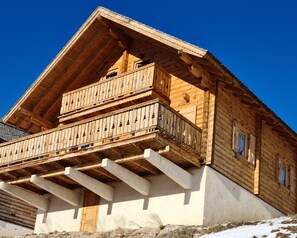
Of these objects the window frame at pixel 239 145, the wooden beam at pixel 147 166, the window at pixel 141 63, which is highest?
the window at pixel 141 63

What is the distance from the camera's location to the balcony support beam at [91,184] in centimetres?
2156

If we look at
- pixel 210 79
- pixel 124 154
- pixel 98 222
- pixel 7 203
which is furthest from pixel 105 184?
pixel 7 203

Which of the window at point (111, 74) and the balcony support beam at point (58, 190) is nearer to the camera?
the balcony support beam at point (58, 190)

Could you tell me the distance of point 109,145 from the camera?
19.8 metres

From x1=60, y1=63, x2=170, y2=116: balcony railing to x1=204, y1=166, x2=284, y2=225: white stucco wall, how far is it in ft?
13.0

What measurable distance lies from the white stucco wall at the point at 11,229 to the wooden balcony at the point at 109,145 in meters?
8.08

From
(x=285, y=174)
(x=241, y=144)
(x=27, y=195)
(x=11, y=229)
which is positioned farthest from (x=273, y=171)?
(x=11, y=229)

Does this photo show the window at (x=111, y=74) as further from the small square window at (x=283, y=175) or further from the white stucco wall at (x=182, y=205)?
the small square window at (x=283, y=175)

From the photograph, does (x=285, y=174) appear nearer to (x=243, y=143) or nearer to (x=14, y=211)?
(x=243, y=143)

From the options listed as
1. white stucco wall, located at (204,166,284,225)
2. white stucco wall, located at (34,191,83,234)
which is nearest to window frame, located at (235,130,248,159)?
white stucco wall, located at (204,166,284,225)

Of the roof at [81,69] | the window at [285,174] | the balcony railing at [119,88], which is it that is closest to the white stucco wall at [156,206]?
the balcony railing at [119,88]

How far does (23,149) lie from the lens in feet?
77.3

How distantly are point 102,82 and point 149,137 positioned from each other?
6.06 metres

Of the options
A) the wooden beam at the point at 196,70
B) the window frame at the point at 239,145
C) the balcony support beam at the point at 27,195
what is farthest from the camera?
the balcony support beam at the point at 27,195
